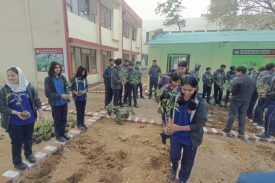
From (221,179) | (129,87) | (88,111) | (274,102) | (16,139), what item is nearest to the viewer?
(16,139)

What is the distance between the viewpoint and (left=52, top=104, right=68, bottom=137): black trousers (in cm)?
354

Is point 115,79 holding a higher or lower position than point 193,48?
lower

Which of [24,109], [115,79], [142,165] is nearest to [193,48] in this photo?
[115,79]

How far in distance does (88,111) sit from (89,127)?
4.55 ft

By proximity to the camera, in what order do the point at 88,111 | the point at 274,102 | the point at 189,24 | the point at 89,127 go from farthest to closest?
the point at 189,24 → the point at 88,111 → the point at 89,127 → the point at 274,102

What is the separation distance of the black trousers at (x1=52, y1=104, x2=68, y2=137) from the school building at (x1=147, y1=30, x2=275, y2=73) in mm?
6068

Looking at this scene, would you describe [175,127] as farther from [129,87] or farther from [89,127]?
[129,87]

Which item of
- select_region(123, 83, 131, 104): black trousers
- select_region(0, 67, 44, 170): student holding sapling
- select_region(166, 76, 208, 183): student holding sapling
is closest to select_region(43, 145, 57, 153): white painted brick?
select_region(0, 67, 44, 170): student holding sapling

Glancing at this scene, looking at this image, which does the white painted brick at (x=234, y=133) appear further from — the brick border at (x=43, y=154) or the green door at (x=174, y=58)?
the green door at (x=174, y=58)

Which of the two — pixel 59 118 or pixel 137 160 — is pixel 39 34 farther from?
pixel 137 160

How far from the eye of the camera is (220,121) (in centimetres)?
554

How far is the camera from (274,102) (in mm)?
4195

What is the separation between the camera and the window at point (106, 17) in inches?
516

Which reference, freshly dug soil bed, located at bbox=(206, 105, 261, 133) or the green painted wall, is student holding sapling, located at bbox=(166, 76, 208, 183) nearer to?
freshly dug soil bed, located at bbox=(206, 105, 261, 133)
